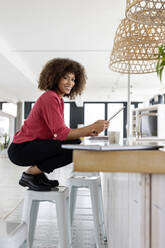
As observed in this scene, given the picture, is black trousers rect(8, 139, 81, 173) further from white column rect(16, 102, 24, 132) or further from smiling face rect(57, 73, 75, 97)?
white column rect(16, 102, 24, 132)

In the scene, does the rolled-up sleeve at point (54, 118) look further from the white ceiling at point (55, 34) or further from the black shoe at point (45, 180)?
the white ceiling at point (55, 34)

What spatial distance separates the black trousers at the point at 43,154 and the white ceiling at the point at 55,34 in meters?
2.67

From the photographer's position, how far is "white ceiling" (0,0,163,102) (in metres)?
3.89

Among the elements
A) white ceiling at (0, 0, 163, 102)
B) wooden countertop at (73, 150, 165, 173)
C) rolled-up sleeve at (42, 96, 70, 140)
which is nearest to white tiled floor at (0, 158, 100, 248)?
rolled-up sleeve at (42, 96, 70, 140)

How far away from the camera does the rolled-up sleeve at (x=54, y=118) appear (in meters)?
1.59

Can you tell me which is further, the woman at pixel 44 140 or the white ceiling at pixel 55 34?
the white ceiling at pixel 55 34

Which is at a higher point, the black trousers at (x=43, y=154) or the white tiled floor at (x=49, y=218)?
the black trousers at (x=43, y=154)

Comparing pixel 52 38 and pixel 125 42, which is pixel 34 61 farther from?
pixel 125 42

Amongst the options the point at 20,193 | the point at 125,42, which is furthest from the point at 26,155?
the point at 20,193

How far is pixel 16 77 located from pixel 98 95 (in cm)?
492

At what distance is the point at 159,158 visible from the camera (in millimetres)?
905

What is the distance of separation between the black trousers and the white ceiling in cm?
267

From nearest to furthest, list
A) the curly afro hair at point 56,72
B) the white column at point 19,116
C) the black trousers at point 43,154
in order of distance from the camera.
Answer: the black trousers at point 43,154
the curly afro hair at point 56,72
the white column at point 19,116

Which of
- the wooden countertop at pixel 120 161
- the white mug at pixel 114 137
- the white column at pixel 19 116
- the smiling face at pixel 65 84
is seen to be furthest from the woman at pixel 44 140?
the white column at pixel 19 116
